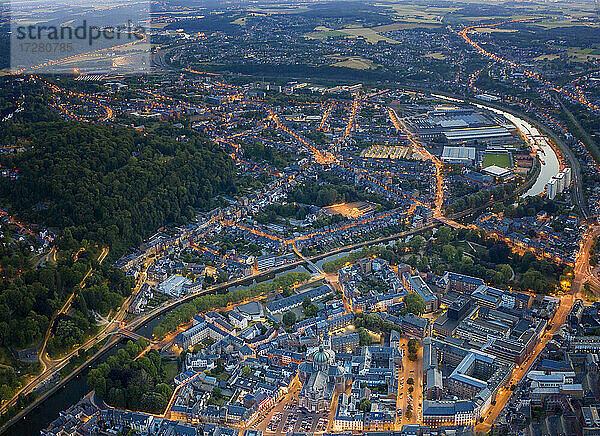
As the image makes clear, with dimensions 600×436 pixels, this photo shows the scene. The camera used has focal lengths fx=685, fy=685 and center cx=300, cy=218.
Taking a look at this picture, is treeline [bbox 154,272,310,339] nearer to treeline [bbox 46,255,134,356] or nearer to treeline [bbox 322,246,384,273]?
treeline [bbox 322,246,384,273]

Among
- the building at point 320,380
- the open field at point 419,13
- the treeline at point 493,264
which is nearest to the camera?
the building at point 320,380

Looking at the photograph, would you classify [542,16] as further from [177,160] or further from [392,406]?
[392,406]

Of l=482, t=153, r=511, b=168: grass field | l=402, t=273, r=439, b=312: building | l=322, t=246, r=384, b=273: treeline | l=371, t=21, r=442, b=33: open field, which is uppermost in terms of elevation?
l=371, t=21, r=442, b=33: open field

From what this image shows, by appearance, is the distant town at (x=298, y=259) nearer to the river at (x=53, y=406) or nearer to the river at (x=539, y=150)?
the river at (x=53, y=406)

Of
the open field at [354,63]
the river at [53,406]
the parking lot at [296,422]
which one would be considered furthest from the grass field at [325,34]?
the parking lot at [296,422]

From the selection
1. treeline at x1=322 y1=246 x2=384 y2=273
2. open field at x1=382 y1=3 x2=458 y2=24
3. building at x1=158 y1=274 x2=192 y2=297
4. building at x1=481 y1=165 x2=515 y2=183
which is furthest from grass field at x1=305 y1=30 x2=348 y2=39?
building at x1=158 y1=274 x2=192 y2=297

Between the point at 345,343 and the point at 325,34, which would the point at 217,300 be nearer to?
the point at 345,343

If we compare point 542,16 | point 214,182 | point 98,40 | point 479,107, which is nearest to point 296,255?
point 214,182
